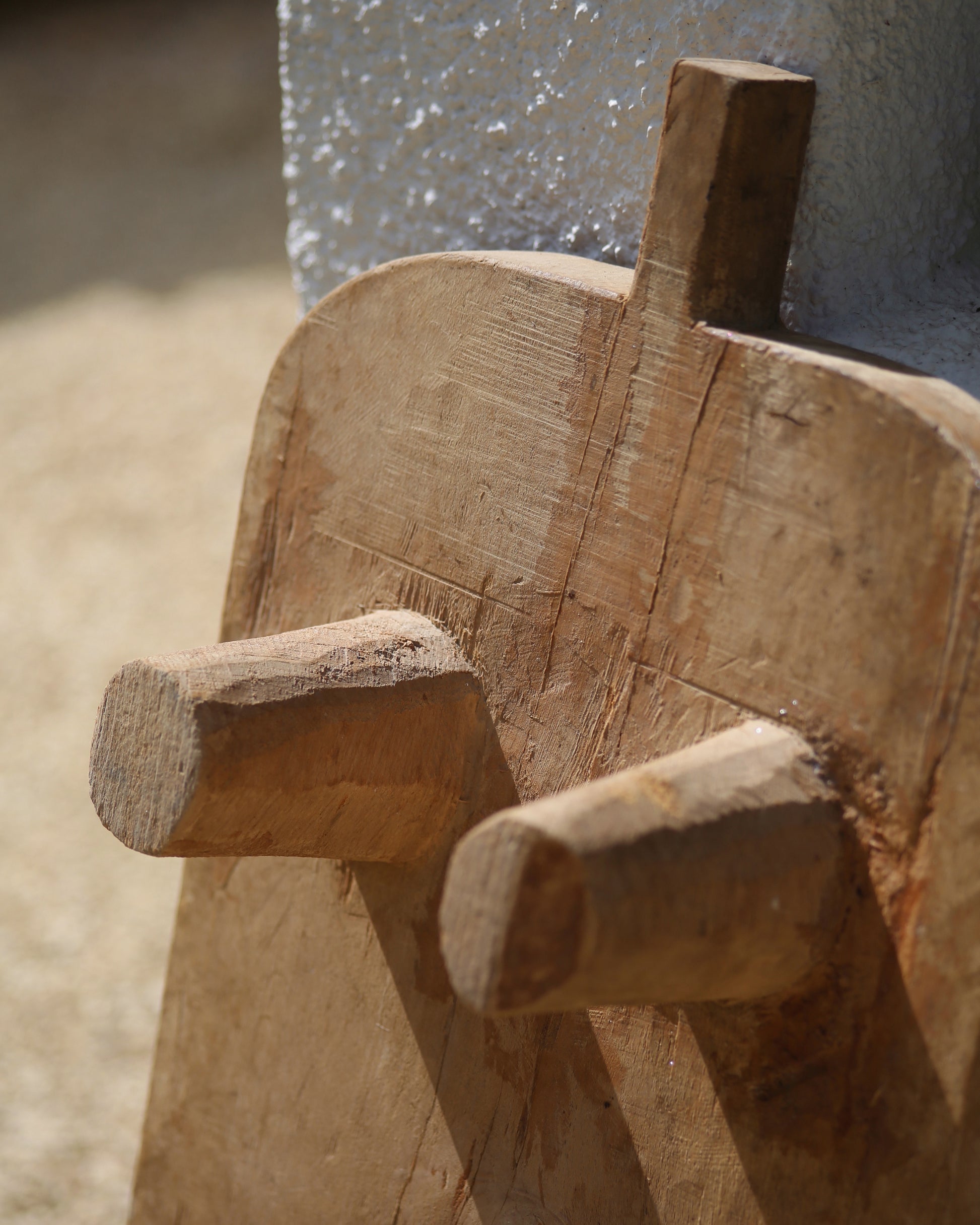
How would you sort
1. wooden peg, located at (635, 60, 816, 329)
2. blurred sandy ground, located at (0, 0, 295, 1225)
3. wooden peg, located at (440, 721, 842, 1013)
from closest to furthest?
wooden peg, located at (440, 721, 842, 1013) → wooden peg, located at (635, 60, 816, 329) → blurred sandy ground, located at (0, 0, 295, 1225)

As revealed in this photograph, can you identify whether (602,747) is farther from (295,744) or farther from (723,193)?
(723,193)

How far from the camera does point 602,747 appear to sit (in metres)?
0.83

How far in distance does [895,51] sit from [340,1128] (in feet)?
2.88

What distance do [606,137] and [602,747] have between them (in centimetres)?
47

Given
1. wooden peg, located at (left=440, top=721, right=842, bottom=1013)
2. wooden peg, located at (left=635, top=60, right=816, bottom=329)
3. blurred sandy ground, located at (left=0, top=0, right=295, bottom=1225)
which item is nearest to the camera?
wooden peg, located at (left=440, top=721, right=842, bottom=1013)

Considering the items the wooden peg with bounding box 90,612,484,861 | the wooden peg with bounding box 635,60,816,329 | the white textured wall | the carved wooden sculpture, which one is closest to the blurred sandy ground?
the carved wooden sculpture

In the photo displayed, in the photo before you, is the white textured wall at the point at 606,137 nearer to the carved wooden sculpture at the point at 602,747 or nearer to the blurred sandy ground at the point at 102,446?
the carved wooden sculpture at the point at 602,747

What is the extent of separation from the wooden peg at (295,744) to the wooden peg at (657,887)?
0.68ft

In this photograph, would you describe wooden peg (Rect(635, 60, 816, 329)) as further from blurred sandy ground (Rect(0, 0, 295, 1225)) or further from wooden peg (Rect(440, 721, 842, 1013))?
blurred sandy ground (Rect(0, 0, 295, 1225))

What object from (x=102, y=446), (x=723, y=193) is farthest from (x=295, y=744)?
(x=102, y=446)

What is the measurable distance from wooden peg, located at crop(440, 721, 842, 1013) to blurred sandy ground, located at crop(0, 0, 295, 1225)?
4.67ft

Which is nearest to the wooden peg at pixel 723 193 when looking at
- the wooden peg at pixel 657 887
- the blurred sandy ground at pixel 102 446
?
the wooden peg at pixel 657 887

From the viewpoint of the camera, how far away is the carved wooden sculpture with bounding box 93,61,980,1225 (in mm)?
665

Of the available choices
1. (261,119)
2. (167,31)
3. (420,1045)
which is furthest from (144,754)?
(167,31)
